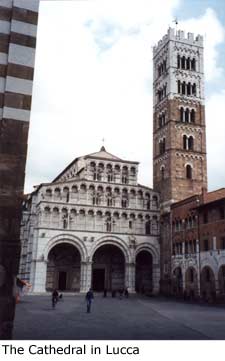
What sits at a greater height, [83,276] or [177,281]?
[83,276]

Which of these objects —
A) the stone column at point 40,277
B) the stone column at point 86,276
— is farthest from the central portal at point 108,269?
the stone column at point 40,277

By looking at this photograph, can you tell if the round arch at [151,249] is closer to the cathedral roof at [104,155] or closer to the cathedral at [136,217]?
the cathedral at [136,217]

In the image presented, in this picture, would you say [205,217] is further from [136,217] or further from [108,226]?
[108,226]

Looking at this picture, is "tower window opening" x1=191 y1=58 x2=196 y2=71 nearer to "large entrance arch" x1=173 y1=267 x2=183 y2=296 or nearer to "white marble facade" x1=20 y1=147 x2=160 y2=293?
"white marble facade" x1=20 y1=147 x2=160 y2=293

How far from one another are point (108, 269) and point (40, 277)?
26.9 feet

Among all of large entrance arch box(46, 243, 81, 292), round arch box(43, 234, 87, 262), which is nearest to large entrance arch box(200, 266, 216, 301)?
round arch box(43, 234, 87, 262)

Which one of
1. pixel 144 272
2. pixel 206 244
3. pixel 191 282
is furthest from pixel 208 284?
pixel 144 272

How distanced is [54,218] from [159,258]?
39.9 ft

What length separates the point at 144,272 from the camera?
43.5 metres

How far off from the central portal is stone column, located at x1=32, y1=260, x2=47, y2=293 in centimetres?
628

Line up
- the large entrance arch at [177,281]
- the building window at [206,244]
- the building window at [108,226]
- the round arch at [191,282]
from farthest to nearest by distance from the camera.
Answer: the building window at [108,226] < the large entrance arch at [177,281] < the round arch at [191,282] < the building window at [206,244]

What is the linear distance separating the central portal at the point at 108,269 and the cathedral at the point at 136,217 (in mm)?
105

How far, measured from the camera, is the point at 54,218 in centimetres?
3978

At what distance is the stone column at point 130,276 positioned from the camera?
40556 millimetres
